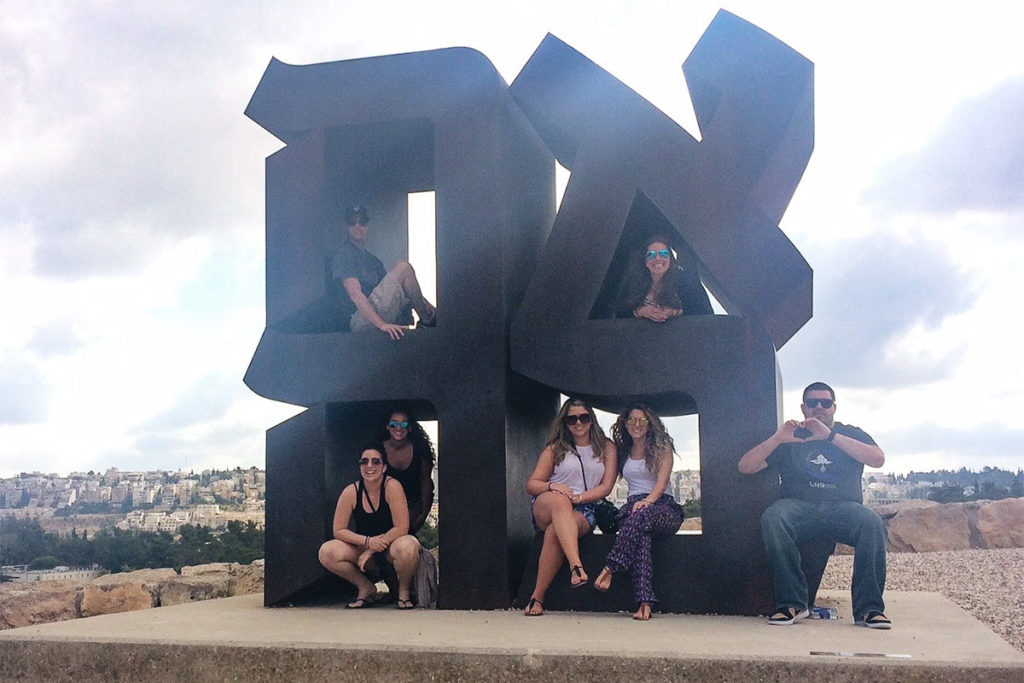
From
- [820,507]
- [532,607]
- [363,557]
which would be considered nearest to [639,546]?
[532,607]

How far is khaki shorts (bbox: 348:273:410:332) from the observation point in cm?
822

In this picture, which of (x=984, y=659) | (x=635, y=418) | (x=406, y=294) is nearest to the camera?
(x=984, y=659)

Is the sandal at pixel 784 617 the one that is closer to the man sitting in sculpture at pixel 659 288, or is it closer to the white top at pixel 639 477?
the white top at pixel 639 477

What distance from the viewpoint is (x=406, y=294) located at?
27.3 ft

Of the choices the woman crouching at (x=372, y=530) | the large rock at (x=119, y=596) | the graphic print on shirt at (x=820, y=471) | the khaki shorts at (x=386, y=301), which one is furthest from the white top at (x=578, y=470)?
the large rock at (x=119, y=596)

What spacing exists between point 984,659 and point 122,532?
68.0 feet

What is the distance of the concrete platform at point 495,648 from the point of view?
210 inches

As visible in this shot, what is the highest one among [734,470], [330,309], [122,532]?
[330,309]

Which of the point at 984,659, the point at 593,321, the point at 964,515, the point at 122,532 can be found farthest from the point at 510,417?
the point at 122,532

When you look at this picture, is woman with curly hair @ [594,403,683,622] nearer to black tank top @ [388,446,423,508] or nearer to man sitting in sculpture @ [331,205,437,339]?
black tank top @ [388,446,423,508]

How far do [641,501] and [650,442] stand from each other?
43 cm

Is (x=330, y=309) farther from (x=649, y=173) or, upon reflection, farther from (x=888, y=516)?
(x=888, y=516)

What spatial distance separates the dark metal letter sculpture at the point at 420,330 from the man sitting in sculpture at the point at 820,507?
6.37 feet

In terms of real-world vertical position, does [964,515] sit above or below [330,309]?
below
